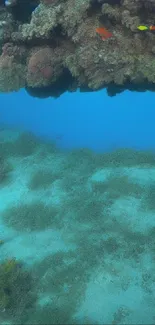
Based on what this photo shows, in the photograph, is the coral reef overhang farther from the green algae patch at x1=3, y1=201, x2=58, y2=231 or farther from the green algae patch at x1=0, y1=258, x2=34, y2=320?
the green algae patch at x1=0, y1=258, x2=34, y2=320

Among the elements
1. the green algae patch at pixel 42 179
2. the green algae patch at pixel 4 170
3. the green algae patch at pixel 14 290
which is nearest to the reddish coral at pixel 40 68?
the green algae patch at pixel 4 170

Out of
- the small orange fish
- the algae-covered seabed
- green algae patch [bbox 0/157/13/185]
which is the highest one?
the small orange fish

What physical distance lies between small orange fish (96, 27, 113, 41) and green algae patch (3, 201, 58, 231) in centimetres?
649

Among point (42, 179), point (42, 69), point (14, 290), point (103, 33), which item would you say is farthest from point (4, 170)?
point (103, 33)

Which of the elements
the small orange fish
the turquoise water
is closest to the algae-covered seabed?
the turquoise water

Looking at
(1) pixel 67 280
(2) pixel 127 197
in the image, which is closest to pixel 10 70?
(2) pixel 127 197

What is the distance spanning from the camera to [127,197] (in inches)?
356

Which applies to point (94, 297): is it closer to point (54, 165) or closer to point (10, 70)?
point (54, 165)

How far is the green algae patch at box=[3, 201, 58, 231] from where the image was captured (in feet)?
28.7

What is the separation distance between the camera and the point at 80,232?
829cm

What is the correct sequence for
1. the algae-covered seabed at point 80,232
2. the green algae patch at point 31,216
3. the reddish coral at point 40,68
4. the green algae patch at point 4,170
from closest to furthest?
the algae-covered seabed at point 80,232
the green algae patch at point 31,216
the green algae patch at point 4,170
the reddish coral at point 40,68

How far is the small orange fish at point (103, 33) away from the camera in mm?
11531

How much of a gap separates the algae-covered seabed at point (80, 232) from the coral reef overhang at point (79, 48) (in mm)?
2888

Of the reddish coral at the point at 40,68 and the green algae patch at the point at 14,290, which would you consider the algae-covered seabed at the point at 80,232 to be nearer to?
the green algae patch at the point at 14,290
